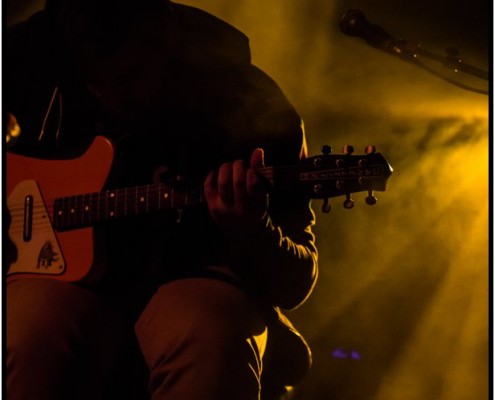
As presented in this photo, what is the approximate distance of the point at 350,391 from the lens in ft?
4.14

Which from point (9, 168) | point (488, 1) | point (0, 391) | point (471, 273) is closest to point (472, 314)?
point (471, 273)

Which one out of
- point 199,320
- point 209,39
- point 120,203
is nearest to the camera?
point 199,320

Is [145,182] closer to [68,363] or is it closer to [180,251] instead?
[180,251]

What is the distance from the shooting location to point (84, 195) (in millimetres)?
1057

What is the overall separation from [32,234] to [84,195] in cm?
16

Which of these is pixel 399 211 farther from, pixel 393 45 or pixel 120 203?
pixel 120 203

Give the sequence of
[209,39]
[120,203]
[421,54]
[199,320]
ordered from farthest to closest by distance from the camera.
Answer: [209,39] → [120,203] → [421,54] → [199,320]

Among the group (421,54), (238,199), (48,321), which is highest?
(421,54)

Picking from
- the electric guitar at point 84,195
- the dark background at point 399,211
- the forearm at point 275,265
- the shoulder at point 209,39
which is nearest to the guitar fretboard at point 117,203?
the electric guitar at point 84,195

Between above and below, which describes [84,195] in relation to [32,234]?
above

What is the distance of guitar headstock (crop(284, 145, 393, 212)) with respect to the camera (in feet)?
2.86

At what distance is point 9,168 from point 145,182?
36 centimetres

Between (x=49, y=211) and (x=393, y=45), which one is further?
(x=49, y=211)

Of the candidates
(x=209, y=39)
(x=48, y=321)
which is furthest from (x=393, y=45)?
(x=48, y=321)
